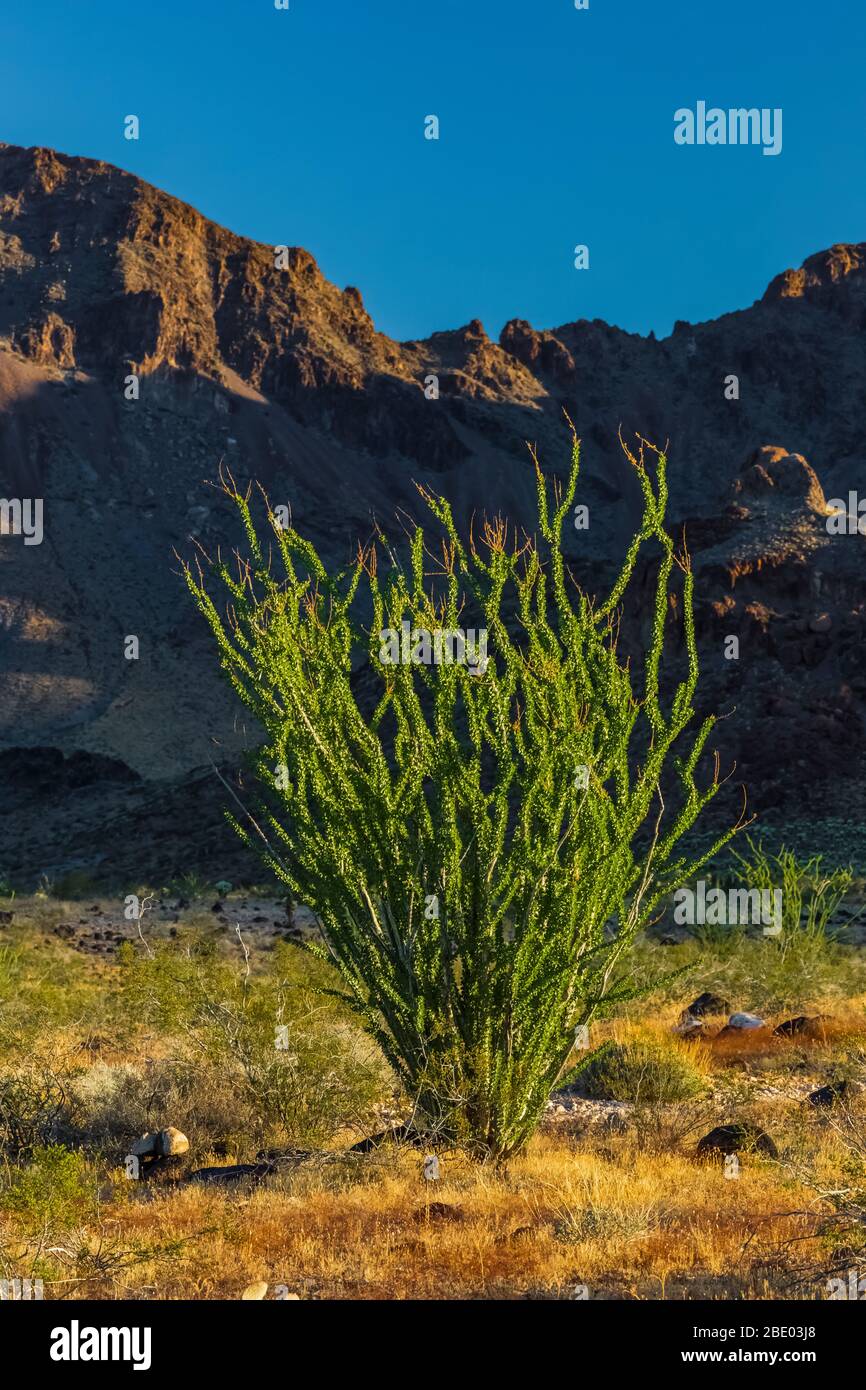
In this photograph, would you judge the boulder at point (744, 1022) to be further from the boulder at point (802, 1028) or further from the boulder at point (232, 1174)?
the boulder at point (232, 1174)

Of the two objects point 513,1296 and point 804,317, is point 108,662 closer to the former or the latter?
point 513,1296

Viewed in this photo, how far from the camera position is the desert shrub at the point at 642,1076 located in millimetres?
8656

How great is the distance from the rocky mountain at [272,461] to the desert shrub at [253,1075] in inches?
874

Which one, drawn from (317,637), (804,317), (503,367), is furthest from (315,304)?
(317,637)

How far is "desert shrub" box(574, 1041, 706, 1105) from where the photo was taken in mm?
8656

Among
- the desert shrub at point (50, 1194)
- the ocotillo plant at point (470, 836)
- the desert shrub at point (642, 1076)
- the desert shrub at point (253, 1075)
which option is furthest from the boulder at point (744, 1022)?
the desert shrub at point (50, 1194)

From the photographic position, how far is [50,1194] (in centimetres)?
575

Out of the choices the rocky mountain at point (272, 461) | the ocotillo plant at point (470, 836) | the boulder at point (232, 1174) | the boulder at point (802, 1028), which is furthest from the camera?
the rocky mountain at point (272, 461)

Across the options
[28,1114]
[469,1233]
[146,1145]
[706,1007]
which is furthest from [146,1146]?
[706,1007]

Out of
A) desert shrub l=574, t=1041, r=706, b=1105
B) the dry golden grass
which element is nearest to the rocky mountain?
desert shrub l=574, t=1041, r=706, b=1105

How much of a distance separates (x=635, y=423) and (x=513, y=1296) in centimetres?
8638

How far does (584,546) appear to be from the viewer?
2896 inches

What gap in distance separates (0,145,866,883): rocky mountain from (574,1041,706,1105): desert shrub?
20.8 metres

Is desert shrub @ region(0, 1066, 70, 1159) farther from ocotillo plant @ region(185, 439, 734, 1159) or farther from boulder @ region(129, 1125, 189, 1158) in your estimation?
ocotillo plant @ region(185, 439, 734, 1159)
